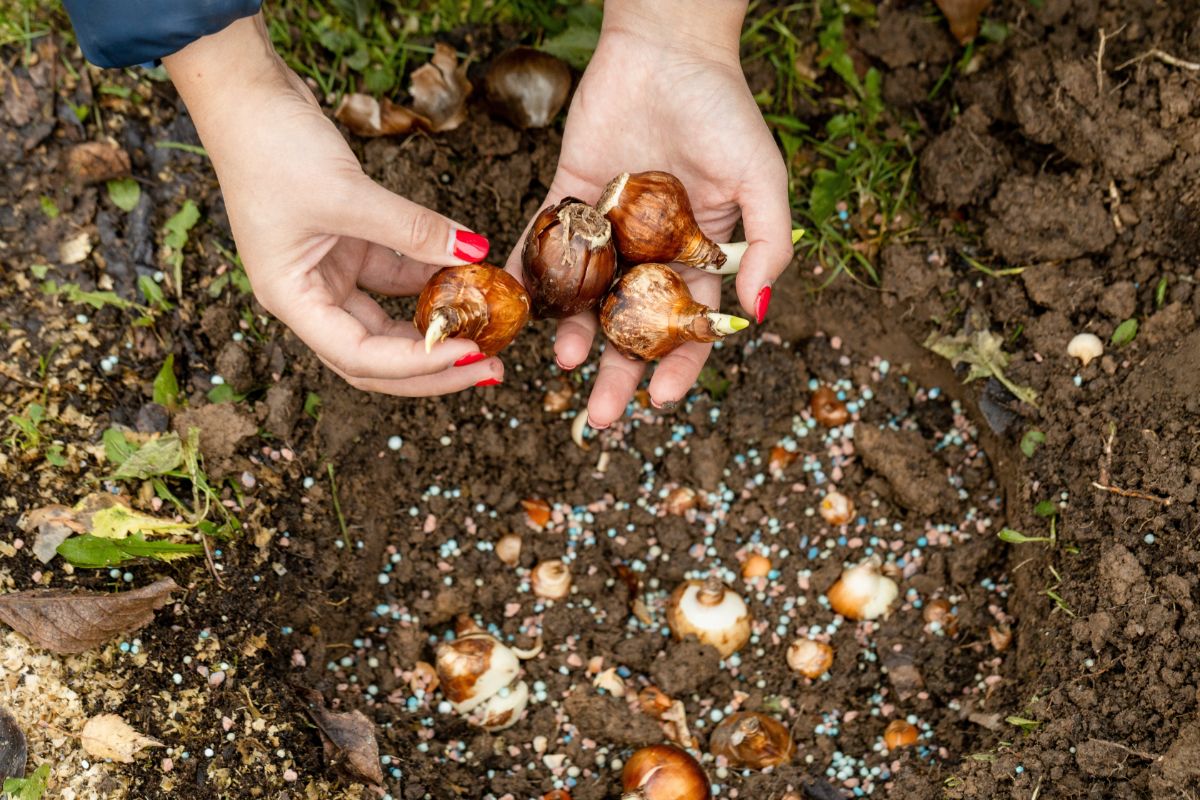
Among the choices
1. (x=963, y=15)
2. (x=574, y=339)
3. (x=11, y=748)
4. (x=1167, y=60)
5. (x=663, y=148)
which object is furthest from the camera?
(x=963, y=15)

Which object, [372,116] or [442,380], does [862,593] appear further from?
[372,116]

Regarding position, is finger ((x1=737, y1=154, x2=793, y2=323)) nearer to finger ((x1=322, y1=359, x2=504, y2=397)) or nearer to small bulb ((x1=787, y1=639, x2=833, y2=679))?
finger ((x1=322, y1=359, x2=504, y2=397))

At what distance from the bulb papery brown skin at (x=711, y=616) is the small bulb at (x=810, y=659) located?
0.16m

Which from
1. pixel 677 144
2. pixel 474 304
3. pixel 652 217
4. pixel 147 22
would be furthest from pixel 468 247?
pixel 147 22

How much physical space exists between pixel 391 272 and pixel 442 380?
398 millimetres

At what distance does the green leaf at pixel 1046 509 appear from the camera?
111 inches

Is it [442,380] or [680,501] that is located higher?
[442,380]

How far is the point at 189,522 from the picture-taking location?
8.81 feet

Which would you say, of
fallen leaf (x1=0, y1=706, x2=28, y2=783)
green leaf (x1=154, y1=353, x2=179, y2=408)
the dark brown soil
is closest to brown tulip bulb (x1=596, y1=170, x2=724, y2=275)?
the dark brown soil

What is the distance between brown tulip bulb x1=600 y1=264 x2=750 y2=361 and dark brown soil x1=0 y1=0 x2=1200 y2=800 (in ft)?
2.18

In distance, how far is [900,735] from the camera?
112 inches

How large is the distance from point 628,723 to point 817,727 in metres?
0.60

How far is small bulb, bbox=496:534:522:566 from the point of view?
9.95ft

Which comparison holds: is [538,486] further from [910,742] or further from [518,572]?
[910,742]
